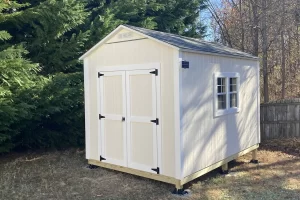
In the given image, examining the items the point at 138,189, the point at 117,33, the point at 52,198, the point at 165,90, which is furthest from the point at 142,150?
the point at 117,33

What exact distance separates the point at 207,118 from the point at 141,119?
1082mm

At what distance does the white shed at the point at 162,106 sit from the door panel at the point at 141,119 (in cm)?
2

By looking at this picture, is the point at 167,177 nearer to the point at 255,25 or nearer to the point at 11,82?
the point at 11,82

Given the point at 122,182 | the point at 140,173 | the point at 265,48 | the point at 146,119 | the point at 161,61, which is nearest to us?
the point at 161,61

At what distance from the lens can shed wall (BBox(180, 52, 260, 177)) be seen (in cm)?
448

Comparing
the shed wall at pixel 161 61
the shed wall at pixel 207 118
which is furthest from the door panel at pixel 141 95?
the shed wall at pixel 207 118

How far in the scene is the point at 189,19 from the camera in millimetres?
10453

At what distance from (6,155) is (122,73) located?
154 inches

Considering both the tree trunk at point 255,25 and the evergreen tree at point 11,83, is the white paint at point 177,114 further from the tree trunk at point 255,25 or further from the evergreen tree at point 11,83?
the tree trunk at point 255,25

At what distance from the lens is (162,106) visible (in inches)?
180

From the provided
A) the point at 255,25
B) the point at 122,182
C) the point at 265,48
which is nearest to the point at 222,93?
the point at 122,182

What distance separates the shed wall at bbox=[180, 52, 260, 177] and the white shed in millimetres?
15

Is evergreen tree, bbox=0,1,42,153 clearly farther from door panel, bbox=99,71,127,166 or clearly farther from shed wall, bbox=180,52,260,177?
shed wall, bbox=180,52,260,177

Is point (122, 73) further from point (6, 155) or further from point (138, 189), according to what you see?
point (6, 155)
